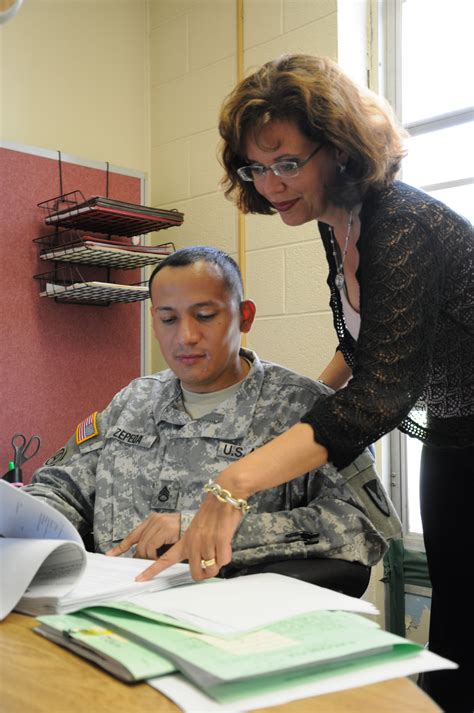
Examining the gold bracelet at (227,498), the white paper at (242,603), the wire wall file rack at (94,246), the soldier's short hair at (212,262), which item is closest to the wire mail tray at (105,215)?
the wire wall file rack at (94,246)

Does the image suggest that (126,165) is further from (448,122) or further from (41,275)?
(448,122)

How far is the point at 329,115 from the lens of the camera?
1248mm

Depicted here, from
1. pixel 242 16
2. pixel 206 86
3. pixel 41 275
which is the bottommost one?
pixel 41 275

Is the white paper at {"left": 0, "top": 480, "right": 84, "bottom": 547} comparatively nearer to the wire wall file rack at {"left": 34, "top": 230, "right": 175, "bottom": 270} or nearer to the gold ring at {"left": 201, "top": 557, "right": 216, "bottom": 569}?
the gold ring at {"left": 201, "top": 557, "right": 216, "bottom": 569}

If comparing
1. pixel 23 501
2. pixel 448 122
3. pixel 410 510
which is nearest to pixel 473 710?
pixel 23 501

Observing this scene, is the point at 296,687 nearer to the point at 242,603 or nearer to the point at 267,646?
the point at 267,646

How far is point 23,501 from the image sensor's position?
39.5 inches

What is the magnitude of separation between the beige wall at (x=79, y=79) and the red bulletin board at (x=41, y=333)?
0.12 m

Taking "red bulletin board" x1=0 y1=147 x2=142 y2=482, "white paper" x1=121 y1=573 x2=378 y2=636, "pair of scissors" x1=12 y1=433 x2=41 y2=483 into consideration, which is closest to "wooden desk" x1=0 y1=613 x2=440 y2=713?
"white paper" x1=121 y1=573 x2=378 y2=636

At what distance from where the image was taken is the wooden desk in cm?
63

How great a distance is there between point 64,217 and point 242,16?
1002mm

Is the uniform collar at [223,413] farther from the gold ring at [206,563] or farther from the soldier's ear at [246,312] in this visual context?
the gold ring at [206,563]

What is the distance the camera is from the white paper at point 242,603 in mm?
783

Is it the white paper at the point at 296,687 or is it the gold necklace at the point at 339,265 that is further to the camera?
the gold necklace at the point at 339,265
